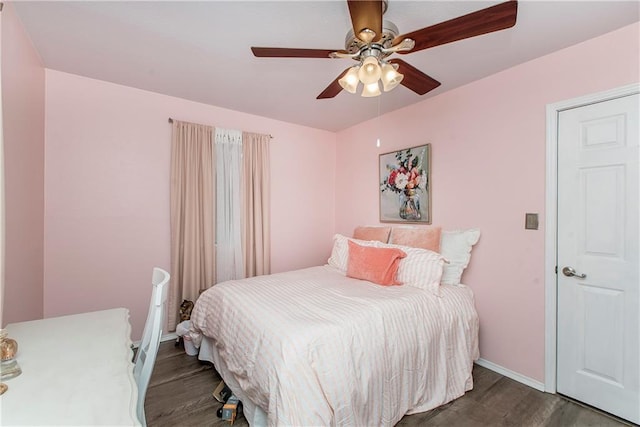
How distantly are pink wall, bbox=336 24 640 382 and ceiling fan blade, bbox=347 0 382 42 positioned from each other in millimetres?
1639

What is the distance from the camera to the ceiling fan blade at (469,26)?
122 centimetres

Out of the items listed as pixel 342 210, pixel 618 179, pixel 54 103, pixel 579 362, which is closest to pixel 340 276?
pixel 342 210

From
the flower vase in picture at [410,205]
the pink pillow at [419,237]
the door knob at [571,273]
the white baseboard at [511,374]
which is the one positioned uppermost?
the flower vase in picture at [410,205]

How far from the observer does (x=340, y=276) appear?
2.74m

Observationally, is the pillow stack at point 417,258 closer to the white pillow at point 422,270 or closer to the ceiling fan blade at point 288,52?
the white pillow at point 422,270

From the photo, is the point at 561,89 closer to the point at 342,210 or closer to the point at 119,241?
the point at 342,210

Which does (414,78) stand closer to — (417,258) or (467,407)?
(417,258)

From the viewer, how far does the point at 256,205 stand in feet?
11.3

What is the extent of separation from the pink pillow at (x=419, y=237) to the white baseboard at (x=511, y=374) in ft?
3.44

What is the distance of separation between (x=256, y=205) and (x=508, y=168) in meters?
2.61

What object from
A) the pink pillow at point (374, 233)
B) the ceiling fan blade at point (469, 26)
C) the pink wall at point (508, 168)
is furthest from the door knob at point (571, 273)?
the ceiling fan blade at point (469, 26)

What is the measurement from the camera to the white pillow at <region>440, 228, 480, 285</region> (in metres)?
2.52

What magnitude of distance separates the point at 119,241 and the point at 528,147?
3715 mm

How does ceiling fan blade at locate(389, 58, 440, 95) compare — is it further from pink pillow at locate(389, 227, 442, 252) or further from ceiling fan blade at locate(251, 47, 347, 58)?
pink pillow at locate(389, 227, 442, 252)
